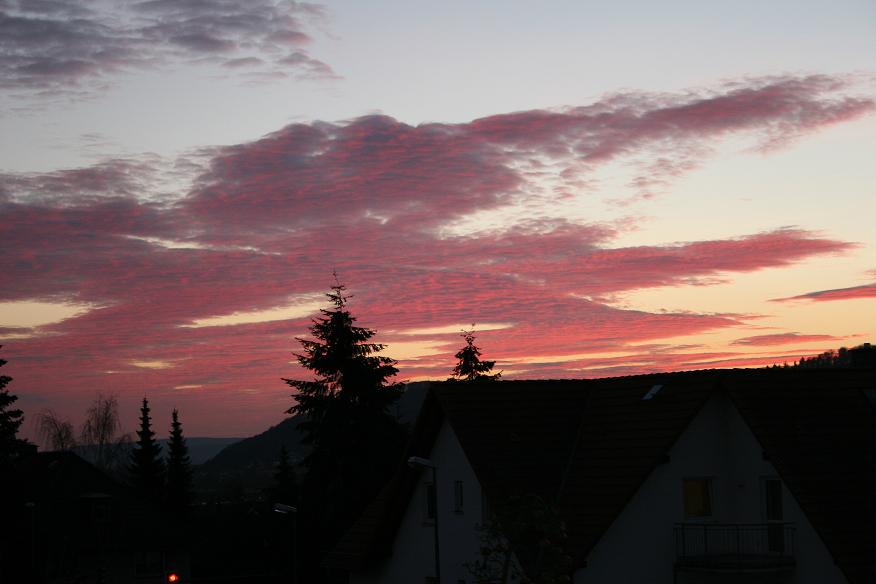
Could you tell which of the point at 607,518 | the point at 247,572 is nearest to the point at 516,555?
the point at 607,518

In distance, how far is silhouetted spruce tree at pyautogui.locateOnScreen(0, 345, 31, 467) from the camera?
2424 inches

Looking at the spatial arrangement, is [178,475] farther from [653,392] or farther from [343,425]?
[653,392]

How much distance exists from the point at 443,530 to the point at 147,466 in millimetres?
94214

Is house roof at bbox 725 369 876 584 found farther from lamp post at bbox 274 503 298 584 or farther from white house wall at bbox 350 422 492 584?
lamp post at bbox 274 503 298 584

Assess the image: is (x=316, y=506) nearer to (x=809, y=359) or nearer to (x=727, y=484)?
(x=727, y=484)

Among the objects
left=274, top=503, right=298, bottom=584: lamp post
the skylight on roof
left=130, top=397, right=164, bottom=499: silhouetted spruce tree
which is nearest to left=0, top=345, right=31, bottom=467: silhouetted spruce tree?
left=274, top=503, right=298, bottom=584: lamp post

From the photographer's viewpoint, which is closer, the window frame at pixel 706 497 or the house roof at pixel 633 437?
the house roof at pixel 633 437

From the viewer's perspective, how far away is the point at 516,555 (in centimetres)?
3294

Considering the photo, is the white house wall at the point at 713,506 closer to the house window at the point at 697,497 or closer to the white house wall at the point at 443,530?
the house window at the point at 697,497

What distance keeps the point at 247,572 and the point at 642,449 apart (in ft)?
221

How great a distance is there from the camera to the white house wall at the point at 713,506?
33.9 meters

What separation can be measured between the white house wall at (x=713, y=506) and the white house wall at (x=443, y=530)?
451 centimetres

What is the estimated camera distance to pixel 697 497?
119ft

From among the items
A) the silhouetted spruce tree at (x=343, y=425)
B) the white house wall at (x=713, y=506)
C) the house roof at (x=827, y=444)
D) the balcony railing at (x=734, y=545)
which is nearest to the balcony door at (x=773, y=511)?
the balcony railing at (x=734, y=545)
